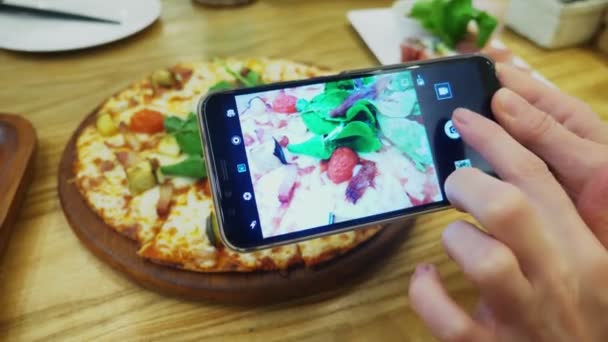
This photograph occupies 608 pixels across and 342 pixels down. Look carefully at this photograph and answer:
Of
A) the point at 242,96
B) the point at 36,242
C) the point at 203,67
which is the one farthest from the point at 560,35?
the point at 36,242

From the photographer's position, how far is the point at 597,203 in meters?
0.55

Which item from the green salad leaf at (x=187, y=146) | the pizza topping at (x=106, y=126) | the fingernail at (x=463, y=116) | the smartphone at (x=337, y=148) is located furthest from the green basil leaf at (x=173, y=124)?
the fingernail at (x=463, y=116)

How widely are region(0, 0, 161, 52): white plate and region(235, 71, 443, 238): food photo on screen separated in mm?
791

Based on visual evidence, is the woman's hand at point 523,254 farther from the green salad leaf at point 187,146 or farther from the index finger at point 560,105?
the green salad leaf at point 187,146

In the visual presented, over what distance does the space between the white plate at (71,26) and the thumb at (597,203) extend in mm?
1125

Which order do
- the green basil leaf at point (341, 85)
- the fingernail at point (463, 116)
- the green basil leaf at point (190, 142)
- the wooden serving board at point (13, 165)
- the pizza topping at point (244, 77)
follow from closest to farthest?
1. the fingernail at point (463, 116)
2. the green basil leaf at point (341, 85)
3. the wooden serving board at point (13, 165)
4. the green basil leaf at point (190, 142)
5. the pizza topping at point (244, 77)

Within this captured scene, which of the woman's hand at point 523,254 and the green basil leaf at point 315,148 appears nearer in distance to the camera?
the woman's hand at point 523,254

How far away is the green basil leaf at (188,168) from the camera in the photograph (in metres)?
0.87

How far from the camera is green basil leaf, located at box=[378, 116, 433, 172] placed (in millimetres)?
670

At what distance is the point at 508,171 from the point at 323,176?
229 mm

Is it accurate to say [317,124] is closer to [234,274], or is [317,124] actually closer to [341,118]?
[341,118]

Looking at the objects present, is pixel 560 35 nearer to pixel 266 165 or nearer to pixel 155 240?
pixel 266 165

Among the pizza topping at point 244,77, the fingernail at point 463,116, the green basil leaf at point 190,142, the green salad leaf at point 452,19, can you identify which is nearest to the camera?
the fingernail at point 463,116

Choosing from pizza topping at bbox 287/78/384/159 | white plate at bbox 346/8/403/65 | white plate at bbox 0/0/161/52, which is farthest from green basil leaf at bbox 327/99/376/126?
white plate at bbox 0/0/161/52
